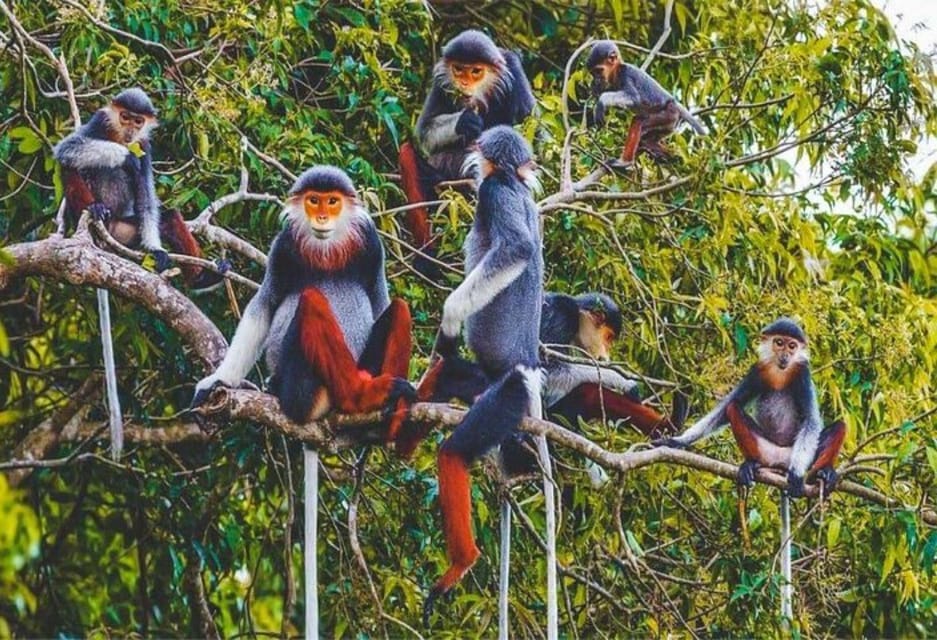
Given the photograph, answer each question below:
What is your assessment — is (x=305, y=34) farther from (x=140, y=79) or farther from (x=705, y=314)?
(x=705, y=314)

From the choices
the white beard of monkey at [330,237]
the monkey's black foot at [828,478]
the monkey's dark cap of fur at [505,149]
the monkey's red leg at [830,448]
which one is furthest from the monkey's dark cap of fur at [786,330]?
the white beard of monkey at [330,237]

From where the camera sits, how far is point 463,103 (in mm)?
5785

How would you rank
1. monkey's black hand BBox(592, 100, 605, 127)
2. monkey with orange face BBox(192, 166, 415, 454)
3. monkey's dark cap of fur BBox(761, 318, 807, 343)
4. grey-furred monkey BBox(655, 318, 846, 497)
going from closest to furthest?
monkey with orange face BBox(192, 166, 415, 454), grey-furred monkey BBox(655, 318, 846, 497), monkey's dark cap of fur BBox(761, 318, 807, 343), monkey's black hand BBox(592, 100, 605, 127)

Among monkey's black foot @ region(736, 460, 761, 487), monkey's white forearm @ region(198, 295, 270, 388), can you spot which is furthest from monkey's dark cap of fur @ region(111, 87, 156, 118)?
monkey's black foot @ region(736, 460, 761, 487)

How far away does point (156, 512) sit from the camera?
20.5ft

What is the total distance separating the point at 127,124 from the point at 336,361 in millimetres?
1503

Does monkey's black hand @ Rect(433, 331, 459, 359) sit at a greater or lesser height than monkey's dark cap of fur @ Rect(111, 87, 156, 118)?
lesser

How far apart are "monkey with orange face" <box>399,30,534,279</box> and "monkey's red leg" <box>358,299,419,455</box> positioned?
1.44 meters

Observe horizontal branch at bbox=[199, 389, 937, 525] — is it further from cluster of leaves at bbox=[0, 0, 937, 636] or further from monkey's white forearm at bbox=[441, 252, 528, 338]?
monkey's white forearm at bbox=[441, 252, 528, 338]

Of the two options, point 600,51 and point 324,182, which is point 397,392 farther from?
point 600,51

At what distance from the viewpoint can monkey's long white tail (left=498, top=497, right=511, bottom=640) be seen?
407cm

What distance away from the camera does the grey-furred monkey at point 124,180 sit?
498cm

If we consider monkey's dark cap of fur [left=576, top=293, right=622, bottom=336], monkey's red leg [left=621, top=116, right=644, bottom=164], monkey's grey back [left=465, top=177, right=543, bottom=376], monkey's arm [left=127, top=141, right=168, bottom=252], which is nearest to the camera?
monkey's grey back [left=465, top=177, right=543, bottom=376]

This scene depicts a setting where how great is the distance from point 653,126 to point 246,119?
144 cm
